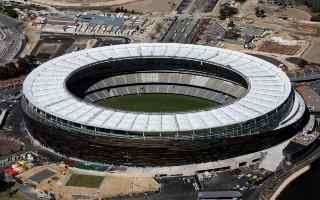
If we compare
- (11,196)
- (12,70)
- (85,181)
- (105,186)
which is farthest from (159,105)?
(12,70)

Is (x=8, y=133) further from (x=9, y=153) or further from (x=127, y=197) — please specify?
(x=127, y=197)

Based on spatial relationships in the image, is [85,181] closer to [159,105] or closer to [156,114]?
[156,114]

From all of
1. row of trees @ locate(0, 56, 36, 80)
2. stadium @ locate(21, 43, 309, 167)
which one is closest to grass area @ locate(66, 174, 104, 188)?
stadium @ locate(21, 43, 309, 167)

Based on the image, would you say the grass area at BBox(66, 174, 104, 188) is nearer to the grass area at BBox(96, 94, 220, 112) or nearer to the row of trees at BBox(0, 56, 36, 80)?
the grass area at BBox(96, 94, 220, 112)

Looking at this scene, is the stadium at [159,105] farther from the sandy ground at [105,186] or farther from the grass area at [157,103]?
the sandy ground at [105,186]

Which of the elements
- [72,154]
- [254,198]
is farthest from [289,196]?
[72,154]
